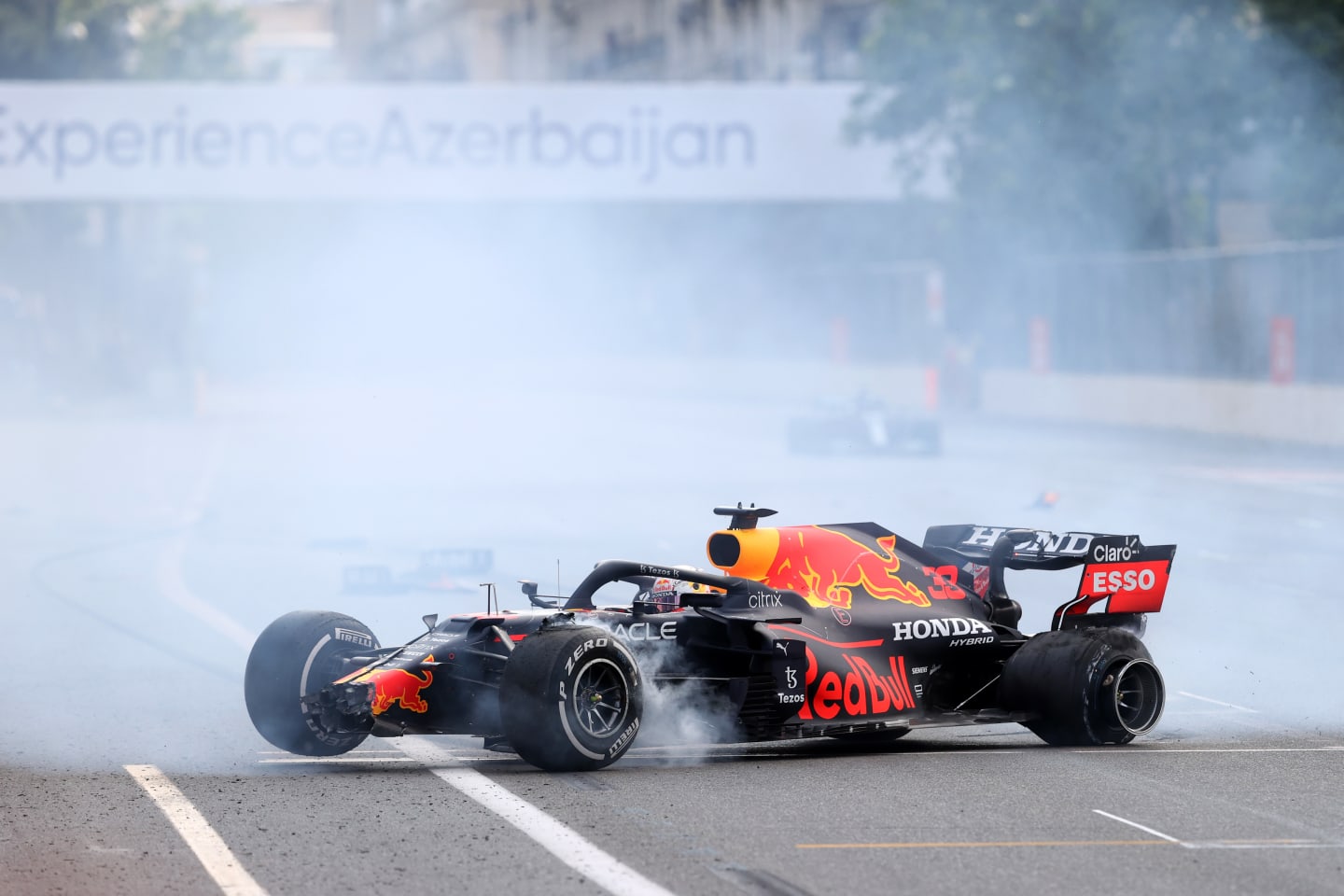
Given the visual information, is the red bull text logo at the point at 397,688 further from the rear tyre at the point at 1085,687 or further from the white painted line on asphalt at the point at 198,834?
the rear tyre at the point at 1085,687

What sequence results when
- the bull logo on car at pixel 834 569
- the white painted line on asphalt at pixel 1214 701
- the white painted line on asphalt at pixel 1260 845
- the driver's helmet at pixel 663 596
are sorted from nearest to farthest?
the white painted line on asphalt at pixel 1260 845 → the driver's helmet at pixel 663 596 → the bull logo on car at pixel 834 569 → the white painted line on asphalt at pixel 1214 701

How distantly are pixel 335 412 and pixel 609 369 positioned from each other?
2578 centimetres

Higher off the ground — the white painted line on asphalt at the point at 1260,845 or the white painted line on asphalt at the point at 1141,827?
the white painted line on asphalt at the point at 1141,827

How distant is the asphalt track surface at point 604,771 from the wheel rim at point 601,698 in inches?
8.1

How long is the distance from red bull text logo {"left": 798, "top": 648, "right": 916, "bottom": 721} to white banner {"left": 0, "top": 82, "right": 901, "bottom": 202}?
32360 millimetres

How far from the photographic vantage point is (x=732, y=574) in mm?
9406

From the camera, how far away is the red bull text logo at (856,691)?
892 cm

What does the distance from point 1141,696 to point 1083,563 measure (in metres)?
0.77

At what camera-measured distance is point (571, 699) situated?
8188 mm

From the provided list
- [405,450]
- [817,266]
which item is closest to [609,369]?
[817,266]

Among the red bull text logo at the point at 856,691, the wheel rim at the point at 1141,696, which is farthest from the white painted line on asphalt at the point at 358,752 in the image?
the wheel rim at the point at 1141,696

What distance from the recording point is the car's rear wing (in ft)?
32.6

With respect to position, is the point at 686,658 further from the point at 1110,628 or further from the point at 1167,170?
the point at 1167,170

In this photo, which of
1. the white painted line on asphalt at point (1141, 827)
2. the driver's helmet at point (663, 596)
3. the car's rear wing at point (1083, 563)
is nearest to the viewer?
the white painted line on asphalt at point (1141, 827)
